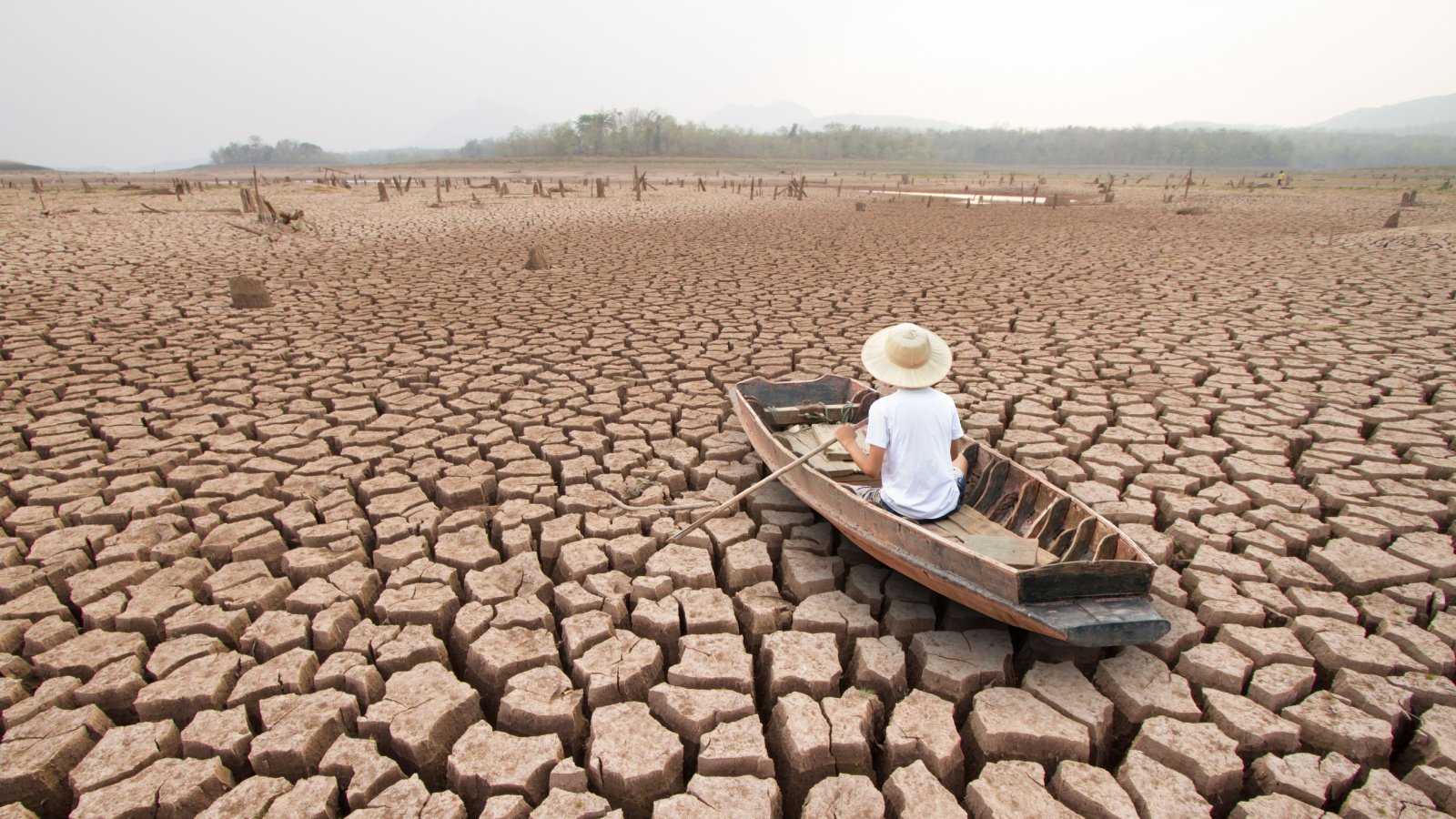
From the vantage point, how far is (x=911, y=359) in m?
3.03

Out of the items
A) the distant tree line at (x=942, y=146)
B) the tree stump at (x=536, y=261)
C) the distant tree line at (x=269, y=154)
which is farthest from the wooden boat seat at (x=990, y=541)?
the distant tree line at (x=269, y=154)

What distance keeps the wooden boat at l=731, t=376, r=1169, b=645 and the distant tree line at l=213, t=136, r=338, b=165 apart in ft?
384

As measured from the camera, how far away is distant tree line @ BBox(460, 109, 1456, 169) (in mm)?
77062

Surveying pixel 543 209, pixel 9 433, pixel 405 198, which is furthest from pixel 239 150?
pixel 9 433

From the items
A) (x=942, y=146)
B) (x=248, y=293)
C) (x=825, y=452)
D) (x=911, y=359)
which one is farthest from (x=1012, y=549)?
(x=942, y=146)

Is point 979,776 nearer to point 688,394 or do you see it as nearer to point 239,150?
point 688,394

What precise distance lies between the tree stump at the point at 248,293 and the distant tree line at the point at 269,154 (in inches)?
4346

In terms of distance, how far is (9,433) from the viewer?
431cm

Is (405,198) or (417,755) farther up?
(405,198)

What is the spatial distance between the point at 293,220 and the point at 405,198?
9.03m

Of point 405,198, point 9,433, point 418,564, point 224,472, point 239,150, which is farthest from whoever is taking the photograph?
point 239,150

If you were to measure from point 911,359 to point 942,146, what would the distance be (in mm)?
110272

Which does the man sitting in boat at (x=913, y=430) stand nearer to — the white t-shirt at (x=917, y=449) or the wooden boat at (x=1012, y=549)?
the white t-shirt at (x=917, y=449)

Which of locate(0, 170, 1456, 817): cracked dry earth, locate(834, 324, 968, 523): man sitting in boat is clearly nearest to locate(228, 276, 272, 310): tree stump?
locate(0, 170, 1456, 817): cracked dry earth
